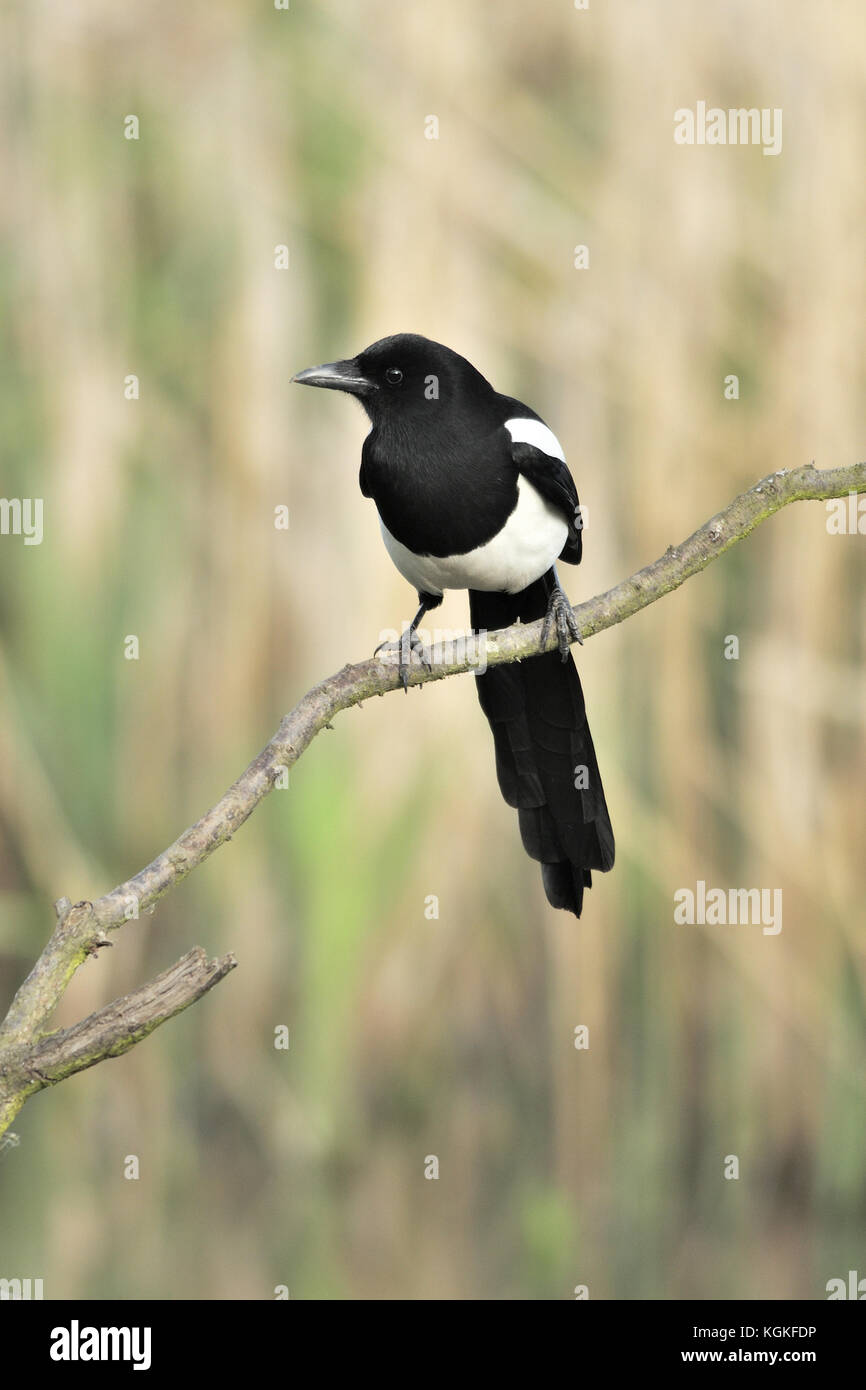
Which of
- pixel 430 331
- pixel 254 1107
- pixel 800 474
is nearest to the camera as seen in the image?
pixel 800 474

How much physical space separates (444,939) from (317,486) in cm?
108

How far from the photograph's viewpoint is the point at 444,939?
3.72 meters

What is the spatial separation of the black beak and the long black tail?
42 cm

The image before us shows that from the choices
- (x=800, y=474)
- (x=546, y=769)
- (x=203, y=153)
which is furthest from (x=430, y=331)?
(x=800, y=474)

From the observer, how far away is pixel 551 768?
2.61 m

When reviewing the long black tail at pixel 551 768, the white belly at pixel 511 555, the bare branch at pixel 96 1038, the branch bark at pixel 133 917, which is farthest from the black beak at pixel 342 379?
the bare branch at pixel 96 1038

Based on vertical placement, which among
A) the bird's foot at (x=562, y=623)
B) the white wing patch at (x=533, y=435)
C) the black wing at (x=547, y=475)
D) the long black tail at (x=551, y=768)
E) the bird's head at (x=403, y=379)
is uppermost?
the bird's head at (x=403, y=379)

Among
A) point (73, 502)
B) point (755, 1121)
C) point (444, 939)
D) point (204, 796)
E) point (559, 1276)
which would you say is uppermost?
point (73, 502)

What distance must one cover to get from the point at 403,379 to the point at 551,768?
66 centimetres

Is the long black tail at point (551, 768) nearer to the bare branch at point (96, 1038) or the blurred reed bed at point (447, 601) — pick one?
the blurred reed bed at point (447, 601)

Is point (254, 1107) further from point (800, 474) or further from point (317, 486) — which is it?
point (800, 474)

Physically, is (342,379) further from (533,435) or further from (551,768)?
(551,768)

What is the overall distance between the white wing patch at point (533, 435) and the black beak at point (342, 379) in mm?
225

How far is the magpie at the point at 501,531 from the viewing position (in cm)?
238
